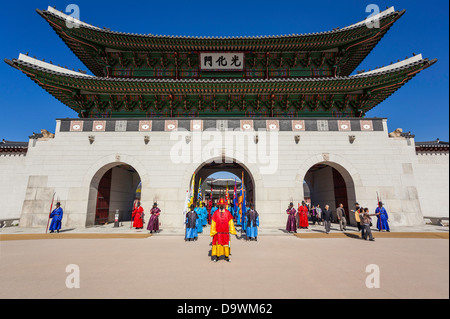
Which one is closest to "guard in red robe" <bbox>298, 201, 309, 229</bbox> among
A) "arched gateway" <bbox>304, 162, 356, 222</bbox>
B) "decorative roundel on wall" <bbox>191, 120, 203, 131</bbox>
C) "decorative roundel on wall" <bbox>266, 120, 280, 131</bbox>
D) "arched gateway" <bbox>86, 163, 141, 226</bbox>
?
"arched gateway" <bbox>304, 162, 356, 222</bbox>

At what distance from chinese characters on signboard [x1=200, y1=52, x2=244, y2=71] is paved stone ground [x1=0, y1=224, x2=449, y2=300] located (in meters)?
12.4

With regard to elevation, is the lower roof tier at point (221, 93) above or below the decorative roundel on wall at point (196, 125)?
above

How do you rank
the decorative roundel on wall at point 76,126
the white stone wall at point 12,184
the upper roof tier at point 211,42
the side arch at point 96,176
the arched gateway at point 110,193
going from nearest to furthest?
the side arch at point 96,176, the arched gateway at point 110,193, the decorative roundel on wall at point 76,126, the upper roof tier at point 211,42, the white stone wall at point 12,184

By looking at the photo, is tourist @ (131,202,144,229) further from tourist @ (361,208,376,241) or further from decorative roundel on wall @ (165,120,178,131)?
tourist @ (361,208,376,241)

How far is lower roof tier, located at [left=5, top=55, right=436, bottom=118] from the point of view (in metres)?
11.5

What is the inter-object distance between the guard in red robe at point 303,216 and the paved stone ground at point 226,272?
3932 mm

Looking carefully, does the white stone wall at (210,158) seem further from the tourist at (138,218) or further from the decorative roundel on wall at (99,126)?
the tourist at (138,218)

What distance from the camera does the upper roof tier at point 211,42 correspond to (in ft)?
40.3

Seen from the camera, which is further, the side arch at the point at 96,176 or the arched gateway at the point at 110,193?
the arched gateway at the point at 110,193

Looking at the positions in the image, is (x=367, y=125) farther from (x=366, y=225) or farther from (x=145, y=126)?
(x=145, y=126)

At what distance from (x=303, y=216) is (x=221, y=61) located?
1198cm

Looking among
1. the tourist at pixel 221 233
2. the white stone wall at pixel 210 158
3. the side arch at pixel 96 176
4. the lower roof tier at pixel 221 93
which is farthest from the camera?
the lower roof tier at pixel 221 93

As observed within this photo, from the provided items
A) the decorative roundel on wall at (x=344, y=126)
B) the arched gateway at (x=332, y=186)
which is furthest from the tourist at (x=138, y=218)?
the decorative roundel on wall at (x=344, y=126)
